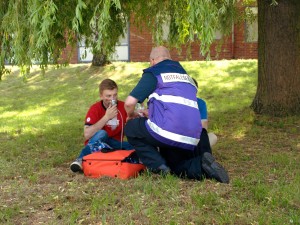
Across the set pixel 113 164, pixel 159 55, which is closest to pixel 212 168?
pixel 113 164

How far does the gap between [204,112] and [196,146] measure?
22.5 inches

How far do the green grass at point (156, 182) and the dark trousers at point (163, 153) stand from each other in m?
0.15

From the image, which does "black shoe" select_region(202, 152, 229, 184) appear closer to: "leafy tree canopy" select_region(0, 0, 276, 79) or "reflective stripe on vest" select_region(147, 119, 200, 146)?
Answer: "reflective stripe on vest" select_region(147, 119, 200, 146)

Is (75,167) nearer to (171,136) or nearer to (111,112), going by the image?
(111,112)

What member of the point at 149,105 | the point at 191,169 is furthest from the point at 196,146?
the point at 149,105

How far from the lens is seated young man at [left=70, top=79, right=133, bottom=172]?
6.38 metres

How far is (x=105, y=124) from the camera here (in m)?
6.55

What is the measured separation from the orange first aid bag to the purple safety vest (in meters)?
0.46

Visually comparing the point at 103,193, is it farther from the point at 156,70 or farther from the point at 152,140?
the point at 156,70

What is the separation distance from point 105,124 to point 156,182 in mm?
1300

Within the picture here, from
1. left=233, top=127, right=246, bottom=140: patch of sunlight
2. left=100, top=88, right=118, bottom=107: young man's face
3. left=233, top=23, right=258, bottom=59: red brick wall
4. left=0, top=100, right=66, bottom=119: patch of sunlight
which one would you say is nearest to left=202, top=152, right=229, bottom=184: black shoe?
left=100, top=88, right=118, bottom=107: young man's face

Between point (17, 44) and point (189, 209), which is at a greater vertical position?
point (17, 44)

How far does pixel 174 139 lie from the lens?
5.62 metres

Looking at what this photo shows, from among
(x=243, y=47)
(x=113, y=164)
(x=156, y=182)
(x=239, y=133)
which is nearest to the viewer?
(x=156, y=182)
